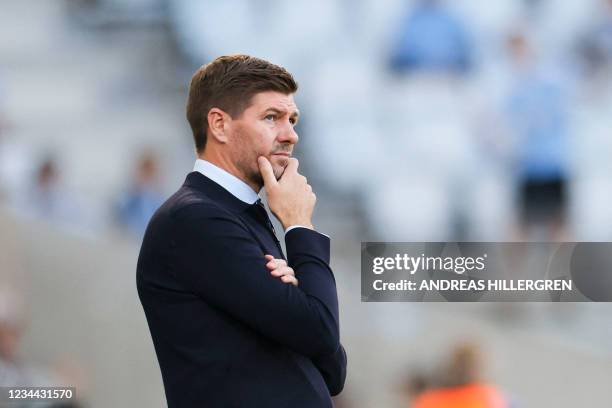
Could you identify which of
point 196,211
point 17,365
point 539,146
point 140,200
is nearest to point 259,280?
point 196,211

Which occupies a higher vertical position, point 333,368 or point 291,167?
point 291,167

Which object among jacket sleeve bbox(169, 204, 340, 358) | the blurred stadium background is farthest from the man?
the blurred stadium background

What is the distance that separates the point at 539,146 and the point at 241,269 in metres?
3.61

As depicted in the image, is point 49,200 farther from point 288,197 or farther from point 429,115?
point 288,197

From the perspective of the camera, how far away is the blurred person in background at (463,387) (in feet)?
13.3

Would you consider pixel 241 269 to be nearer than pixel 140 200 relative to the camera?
Yes

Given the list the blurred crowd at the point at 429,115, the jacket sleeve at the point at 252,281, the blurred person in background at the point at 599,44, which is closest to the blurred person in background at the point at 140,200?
the blurred crowd at the point at 429,115

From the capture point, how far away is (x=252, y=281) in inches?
62.8

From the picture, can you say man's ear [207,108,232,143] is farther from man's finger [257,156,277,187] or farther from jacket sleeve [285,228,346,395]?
jacket sleeve [285,228,346,395]

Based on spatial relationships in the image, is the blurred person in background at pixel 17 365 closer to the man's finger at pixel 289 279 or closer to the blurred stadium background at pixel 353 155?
the blurred stadium background at pixel 353 155

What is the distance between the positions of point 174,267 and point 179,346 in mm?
116

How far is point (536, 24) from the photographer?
17.6 ft

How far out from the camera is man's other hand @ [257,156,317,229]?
1688 mm

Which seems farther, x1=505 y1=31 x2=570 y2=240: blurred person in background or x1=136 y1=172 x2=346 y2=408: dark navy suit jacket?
x1=505 y1=31 x2=570 y2=240: blurred person in background
